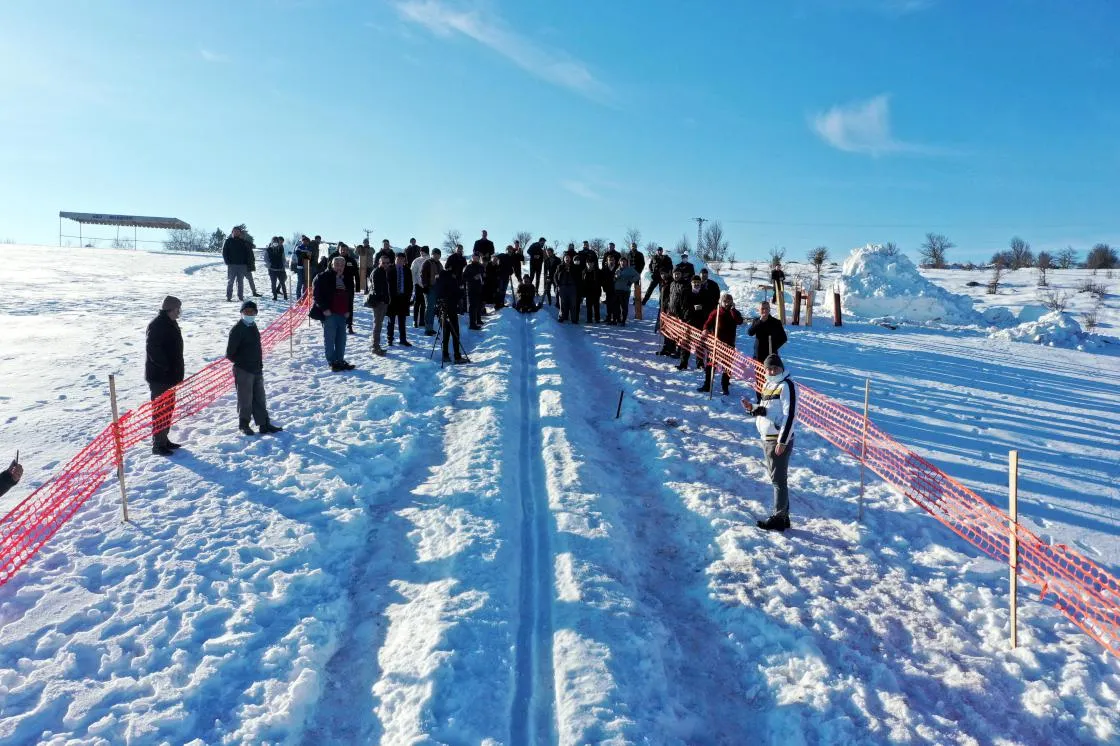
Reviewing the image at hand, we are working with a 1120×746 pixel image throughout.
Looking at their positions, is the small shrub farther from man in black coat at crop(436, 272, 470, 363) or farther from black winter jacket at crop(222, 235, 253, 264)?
black winter jacket at crop(222, 235, 253, 264)

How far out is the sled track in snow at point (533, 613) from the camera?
4.38 metres

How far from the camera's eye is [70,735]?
158 inches

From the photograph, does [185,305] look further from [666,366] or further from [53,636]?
[53,636]

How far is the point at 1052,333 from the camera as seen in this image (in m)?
18.8

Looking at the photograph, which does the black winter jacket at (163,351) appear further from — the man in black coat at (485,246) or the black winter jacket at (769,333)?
the man in black coat at (485,246)

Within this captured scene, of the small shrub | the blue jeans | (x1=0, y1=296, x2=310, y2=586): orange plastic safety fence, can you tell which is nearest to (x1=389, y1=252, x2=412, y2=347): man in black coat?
the blue jeans

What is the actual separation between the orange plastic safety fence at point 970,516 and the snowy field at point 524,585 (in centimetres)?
24

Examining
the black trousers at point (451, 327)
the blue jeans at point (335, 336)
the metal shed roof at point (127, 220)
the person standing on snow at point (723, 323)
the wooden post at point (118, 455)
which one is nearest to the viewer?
the wooden post at point (118, 455)

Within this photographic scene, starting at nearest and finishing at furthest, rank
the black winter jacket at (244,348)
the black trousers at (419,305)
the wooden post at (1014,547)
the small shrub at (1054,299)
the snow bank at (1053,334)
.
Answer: the wooden post at (1014,547) < the black winter jacket at (244,348) < the black trousers at (419,305) < the snow bank at (1053,334) < the small shrub at (1054,299)

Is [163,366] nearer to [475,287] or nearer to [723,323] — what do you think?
[475,287]

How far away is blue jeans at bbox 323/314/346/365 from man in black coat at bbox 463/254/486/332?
15.3ft

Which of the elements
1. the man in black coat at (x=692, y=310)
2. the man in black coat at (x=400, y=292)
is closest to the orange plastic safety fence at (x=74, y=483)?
the man in black coat at (x=400, y=292)

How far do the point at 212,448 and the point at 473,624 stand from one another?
5.14 meters

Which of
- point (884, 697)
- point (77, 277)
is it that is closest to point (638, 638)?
point (884, 697)
